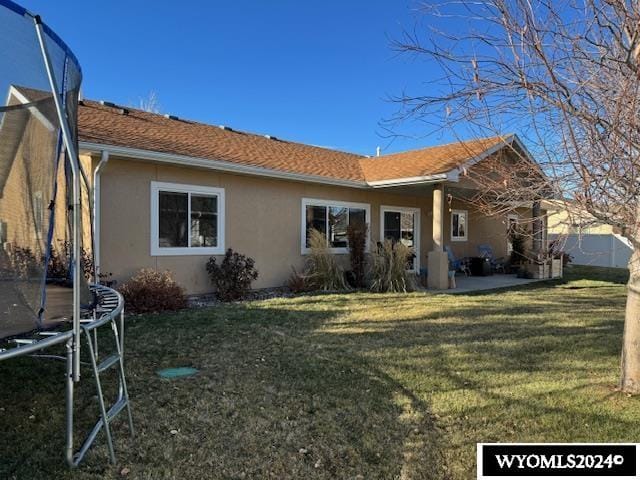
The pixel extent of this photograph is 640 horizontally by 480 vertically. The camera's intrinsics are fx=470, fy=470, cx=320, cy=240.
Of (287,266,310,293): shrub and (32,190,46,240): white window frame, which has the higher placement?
(32,190,46,240): white window frame

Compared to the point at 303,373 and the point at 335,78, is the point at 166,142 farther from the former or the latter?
the point at 335,78

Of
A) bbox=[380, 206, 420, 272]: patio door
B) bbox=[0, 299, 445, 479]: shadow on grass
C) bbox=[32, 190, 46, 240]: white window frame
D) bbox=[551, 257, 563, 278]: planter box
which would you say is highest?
bbox=[380, 206, 420, 272]: patio door

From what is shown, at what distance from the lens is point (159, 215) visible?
9438mm

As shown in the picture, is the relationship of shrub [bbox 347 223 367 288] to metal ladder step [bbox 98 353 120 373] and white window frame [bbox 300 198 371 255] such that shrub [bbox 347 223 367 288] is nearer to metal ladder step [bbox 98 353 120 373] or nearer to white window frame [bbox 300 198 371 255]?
white window frame [bbox 300 198 371 255]

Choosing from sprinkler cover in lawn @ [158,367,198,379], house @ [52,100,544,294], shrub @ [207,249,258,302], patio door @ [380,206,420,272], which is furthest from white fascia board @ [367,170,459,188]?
sprinkler cover in lawn @ [158,367,198,379]

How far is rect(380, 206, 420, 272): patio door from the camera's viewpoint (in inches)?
557

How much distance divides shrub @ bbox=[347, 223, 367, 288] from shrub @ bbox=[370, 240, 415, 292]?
504 millimetres

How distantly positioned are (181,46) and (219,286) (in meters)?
11.8

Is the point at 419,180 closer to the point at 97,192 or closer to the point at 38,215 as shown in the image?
the point at 97,192

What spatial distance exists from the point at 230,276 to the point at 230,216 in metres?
1.43

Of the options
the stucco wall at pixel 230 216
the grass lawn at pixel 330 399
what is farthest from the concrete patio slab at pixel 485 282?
the grass lawn at pixel 330 399

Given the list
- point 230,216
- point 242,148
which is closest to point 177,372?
point 230,216

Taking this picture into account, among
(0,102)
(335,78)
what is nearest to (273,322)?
(0,102)

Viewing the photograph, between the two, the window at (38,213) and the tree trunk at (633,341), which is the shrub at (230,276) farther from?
the tree trunk at (633,341)
